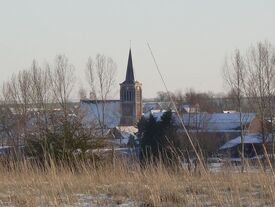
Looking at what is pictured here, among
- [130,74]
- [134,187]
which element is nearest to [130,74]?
[130,74]

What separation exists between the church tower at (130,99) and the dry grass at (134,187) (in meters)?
85.2

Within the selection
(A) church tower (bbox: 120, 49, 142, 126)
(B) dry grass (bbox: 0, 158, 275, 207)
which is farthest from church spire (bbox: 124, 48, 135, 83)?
(B) dry grass (bbox: 0, 158, 275, 207)

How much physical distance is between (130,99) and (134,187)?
92950 mm

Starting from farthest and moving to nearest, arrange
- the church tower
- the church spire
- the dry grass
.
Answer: the church tower
the church spire
the dry grass

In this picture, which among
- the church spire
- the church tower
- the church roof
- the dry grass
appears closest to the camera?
the dry grass

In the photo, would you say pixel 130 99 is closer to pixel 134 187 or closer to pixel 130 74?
pixel 130 74

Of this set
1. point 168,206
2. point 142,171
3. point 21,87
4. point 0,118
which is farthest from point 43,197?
point 21,87

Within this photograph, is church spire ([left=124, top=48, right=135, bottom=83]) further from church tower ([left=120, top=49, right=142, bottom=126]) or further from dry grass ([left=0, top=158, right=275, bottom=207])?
dry grass ([left=0, top=158, right=275, bottom=207])

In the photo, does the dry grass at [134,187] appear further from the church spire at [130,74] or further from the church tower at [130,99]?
the church tower at [130,99]

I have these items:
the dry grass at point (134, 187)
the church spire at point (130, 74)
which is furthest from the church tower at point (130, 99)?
the dry grass at point (134, 187)

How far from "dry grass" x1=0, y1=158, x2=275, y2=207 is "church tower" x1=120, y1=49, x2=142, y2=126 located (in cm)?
8519

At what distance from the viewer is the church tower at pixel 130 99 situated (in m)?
95.2

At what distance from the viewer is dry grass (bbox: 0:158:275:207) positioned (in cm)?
586

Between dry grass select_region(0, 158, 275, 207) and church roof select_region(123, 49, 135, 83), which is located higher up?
church roof select_region(123, 49, 135, 83)
